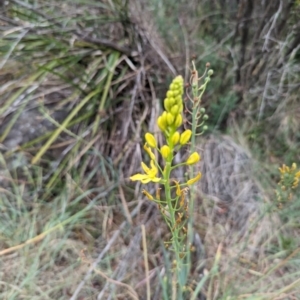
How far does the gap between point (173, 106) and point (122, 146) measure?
1.13 m

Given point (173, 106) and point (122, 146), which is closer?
point (173, 106)

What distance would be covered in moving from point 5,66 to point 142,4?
2.88 ft

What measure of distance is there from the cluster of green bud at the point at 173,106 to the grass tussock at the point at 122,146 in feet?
2.69

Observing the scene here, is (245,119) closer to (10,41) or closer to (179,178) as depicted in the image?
(179,178)

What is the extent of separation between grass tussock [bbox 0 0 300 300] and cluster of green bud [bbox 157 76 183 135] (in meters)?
0.82

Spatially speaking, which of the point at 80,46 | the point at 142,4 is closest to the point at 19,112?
the point at 80,46

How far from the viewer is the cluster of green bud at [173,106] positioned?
2.43 ft

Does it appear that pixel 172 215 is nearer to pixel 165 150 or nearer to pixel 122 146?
pixel 165 150

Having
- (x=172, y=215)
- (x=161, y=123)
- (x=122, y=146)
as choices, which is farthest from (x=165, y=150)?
(x=122, y=146)

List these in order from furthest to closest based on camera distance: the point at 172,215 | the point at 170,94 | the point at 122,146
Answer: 1. the point at 122,146
2. the point at 172,215
3. the point at 170,94

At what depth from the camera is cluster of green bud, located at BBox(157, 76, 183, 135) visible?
0.74m

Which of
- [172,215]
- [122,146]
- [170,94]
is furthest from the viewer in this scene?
[122,146]

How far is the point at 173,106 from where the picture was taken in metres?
0.75

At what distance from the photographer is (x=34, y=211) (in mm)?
1679
